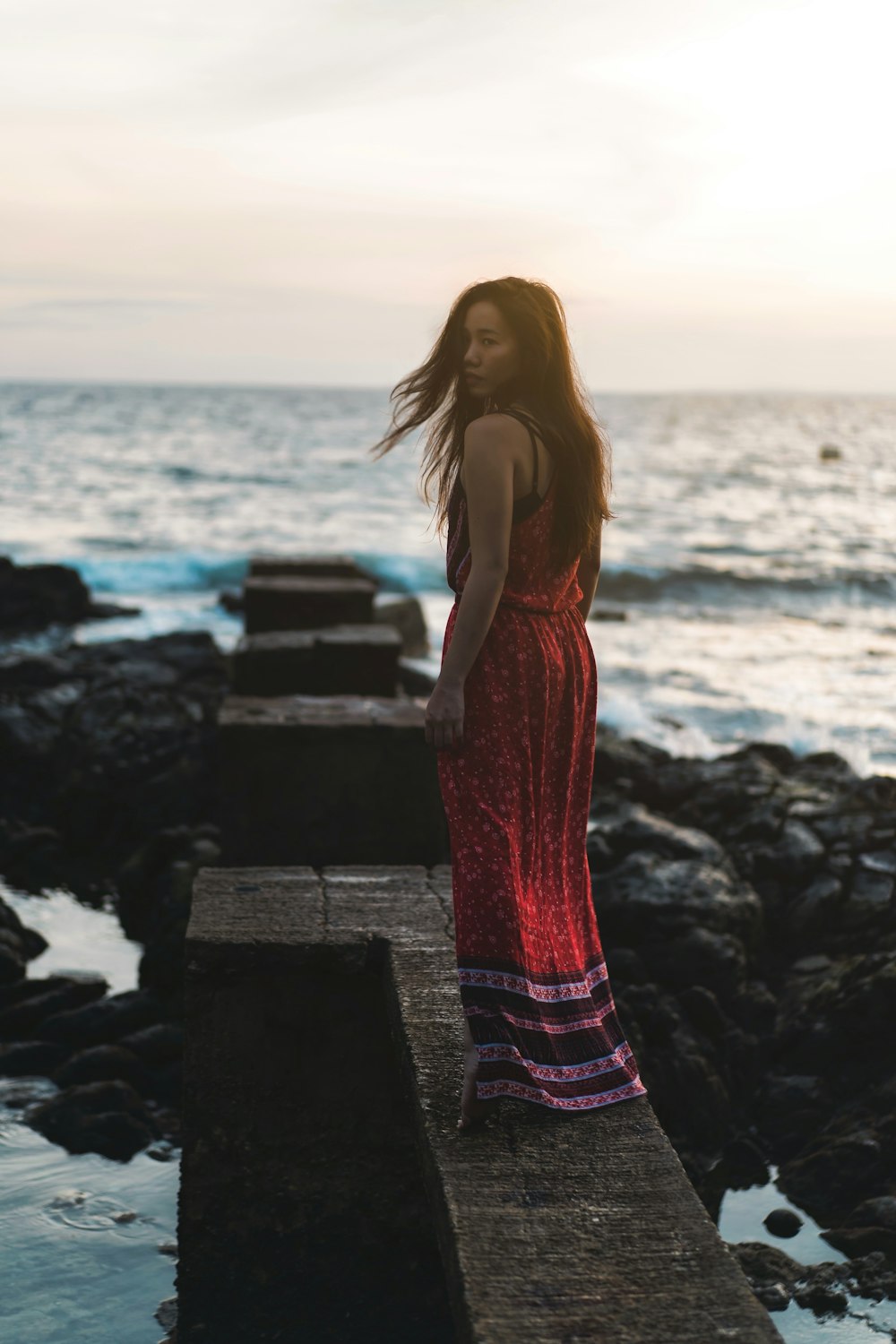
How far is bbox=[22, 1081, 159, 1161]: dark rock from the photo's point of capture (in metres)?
4.49

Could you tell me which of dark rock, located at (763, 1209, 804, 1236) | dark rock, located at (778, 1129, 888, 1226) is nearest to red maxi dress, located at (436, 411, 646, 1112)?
dark rock, located at (763, 1209, 804, 1236)

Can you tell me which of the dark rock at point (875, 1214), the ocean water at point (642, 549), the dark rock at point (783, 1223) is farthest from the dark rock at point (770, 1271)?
the ocean water at point (642, 549)

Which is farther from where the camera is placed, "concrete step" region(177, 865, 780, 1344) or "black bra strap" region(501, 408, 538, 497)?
"concrete step" region(177, 865, 780, 1344)

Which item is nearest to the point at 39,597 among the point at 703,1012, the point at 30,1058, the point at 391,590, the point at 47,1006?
the point at 391,590

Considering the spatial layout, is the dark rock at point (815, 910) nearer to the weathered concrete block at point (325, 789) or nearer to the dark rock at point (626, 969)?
the dark rock at point (626, 969)

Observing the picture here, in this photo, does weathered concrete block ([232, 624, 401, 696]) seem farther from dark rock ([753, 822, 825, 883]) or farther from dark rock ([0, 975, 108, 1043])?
dark rock ([753, 822, 825, 883])

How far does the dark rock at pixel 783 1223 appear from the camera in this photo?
4.17m

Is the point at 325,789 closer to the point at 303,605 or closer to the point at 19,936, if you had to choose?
the point at 303,605

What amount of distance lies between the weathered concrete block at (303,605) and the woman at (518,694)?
3.68 m

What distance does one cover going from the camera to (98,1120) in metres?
4.54

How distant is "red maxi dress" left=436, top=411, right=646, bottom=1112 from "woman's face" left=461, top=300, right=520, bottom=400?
13cm

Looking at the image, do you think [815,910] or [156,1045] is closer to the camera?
[156,1045]

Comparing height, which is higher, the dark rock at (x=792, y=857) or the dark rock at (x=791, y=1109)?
the dark rock at (x=792, y=857)

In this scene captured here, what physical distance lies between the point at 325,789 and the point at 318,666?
3.42 feet
